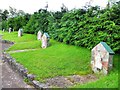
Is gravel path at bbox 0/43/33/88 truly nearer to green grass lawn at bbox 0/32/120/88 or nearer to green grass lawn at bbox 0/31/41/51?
green grass lawn at bbox 0/32/120/88

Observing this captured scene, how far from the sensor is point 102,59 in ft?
29.5

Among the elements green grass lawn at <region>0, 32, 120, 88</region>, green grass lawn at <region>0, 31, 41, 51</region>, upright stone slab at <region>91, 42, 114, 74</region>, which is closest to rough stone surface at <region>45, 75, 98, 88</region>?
green grass lawn at <region>0, 32, 120, 88</region>

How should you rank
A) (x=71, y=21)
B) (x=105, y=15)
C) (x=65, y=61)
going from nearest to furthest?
(x=65, y=61) → (x=105, y=15) → (x=71, y=21)

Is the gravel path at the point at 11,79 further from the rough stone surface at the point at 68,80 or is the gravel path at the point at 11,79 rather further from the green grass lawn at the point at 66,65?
the rough stone surface at the point at 68,80

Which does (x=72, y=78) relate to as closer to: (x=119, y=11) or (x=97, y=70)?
(x=97, y=70)

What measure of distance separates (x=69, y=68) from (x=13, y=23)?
2658cm

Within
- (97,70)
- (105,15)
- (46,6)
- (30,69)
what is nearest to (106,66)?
(97,70)

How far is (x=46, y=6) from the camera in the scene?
28281 mm

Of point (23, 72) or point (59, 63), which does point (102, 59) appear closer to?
point (59, 63)

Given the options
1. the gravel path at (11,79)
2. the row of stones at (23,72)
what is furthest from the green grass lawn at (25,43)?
the gravel path at (11,79)

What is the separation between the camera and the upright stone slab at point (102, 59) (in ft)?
28.6

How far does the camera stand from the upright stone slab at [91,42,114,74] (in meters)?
8.73

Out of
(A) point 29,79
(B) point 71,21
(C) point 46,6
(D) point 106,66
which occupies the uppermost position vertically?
(C) point 46,6

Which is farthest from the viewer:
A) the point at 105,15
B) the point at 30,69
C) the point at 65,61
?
the point at 105,15
